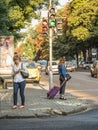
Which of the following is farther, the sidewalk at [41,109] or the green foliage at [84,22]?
the green foliage at [84,22]

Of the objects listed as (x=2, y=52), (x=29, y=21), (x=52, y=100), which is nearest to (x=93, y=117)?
(x=52, y=100)

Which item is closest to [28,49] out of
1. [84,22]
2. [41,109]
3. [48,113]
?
[84,22]

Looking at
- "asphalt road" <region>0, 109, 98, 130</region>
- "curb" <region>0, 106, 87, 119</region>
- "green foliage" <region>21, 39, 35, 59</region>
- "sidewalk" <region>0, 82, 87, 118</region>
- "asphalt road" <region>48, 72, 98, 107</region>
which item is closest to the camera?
"asphalt road" <region>0, 109, 98, 130</region>

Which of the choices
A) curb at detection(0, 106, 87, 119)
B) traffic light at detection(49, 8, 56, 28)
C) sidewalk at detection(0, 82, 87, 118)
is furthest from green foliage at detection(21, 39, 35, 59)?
curb at detection(0, 106, 87, 119)

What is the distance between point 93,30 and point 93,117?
63312 mm

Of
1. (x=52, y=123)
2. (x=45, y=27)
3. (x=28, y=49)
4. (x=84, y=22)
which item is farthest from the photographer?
(x=28, y=49)

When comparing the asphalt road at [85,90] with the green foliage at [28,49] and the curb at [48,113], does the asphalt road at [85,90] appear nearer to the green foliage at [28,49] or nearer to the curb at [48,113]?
the curb at [48,113]

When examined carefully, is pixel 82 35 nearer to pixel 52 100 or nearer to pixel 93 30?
pixel 93 30

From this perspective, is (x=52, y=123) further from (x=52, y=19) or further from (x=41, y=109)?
(x=52, y=19)

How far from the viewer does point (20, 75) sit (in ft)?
57.7

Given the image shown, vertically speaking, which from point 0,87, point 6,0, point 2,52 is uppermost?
point 6,0

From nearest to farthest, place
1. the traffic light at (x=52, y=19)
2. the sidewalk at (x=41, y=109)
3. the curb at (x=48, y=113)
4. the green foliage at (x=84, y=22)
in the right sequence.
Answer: the curb at (x=48, y=113), the sidewalk at (x=41, y=109), the traffic light at (x=52, y=19), the green foliage at (x=84, y=22)

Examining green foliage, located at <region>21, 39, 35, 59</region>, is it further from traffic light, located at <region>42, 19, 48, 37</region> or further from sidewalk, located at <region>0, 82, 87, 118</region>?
sidewalk, located at <region>0, 82, 87, 118</region>

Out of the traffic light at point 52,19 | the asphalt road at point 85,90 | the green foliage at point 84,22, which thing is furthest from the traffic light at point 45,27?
the green foliage at point 84,22
